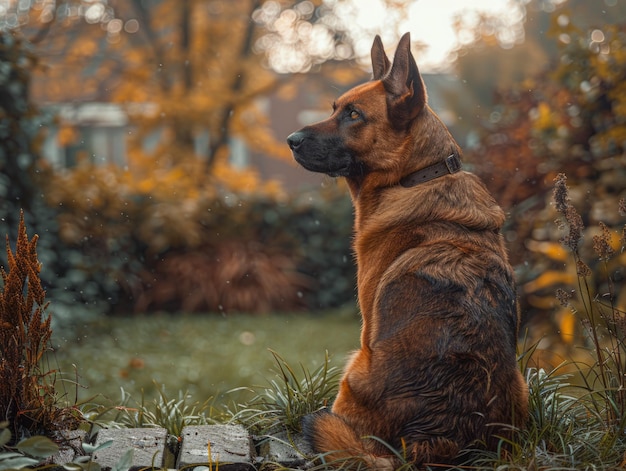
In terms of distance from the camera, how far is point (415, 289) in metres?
2.60

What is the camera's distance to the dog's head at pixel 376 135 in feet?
9.50

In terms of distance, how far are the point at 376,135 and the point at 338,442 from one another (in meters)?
1.18

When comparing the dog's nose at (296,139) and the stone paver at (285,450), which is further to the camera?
the dog's nose at (296,139)

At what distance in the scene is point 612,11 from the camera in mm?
9086

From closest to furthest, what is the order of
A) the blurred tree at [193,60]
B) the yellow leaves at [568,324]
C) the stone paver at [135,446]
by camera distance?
the stone paver at [135,446], the yellow leaves at [568,324], the blurred tree at [193,60]

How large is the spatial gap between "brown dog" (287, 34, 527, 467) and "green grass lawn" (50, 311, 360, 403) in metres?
2.65

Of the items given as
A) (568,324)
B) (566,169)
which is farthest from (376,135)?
(566,169)

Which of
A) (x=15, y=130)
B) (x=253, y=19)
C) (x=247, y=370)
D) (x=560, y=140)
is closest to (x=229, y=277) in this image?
(x=247, y=370)

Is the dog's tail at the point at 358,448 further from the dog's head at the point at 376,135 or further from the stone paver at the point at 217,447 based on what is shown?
the dog's head at the point at 376,135

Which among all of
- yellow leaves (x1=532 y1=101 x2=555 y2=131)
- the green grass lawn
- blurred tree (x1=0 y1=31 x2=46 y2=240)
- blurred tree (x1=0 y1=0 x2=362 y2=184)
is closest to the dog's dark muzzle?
the green grass lawn

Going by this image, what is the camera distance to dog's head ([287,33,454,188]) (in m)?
2.89

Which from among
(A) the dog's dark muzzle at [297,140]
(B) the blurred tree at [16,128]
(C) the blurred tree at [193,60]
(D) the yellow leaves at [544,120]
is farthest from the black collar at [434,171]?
(C) the blurred tree at [193,60]

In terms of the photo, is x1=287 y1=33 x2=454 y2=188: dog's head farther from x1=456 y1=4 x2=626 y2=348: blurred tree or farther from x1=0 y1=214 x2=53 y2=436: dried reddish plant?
x1=456 y1=4 x2=626 y2=348: blurred tree

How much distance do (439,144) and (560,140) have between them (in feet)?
11.5
